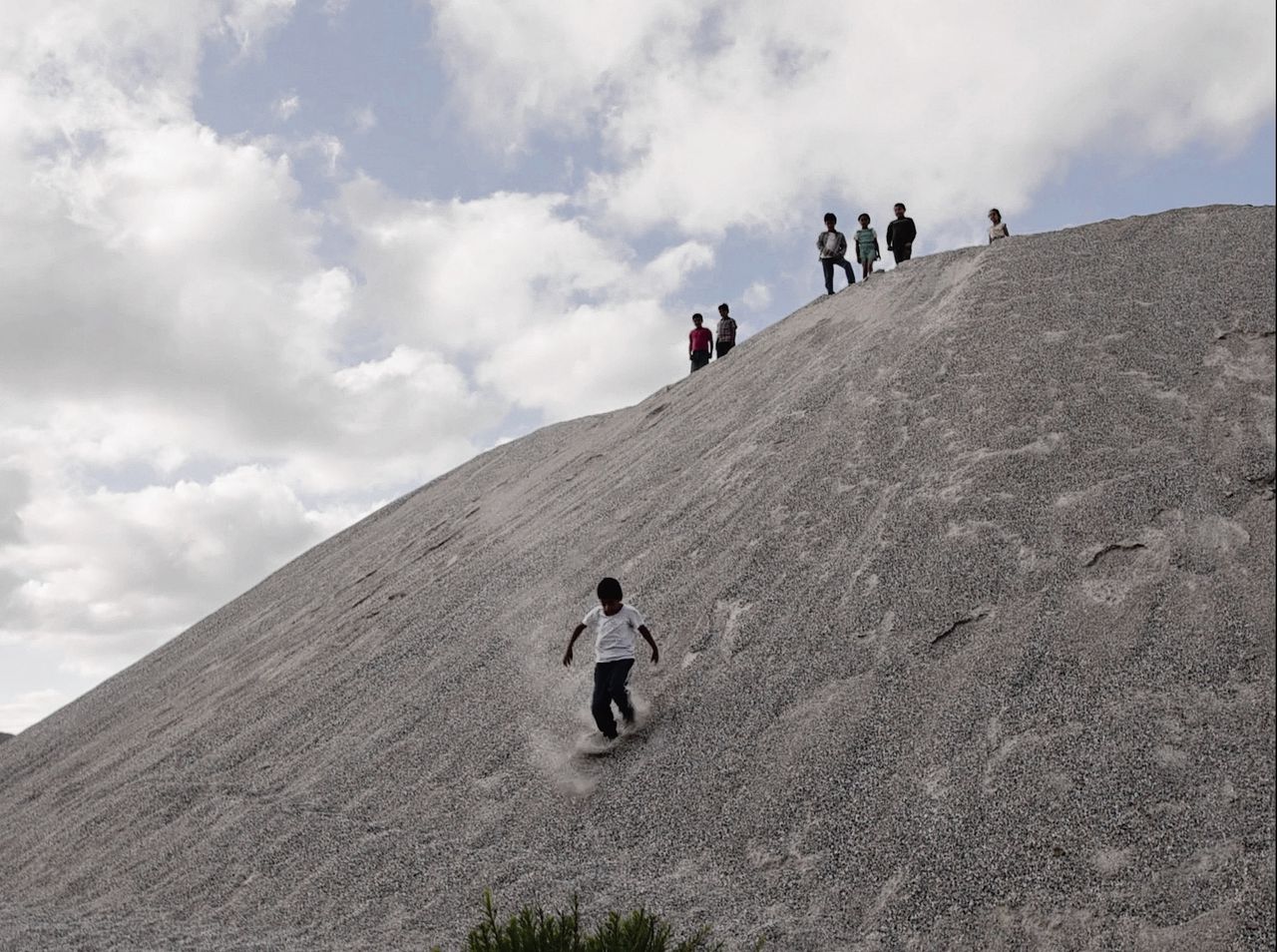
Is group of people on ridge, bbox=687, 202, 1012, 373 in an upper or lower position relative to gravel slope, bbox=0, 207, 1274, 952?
upper

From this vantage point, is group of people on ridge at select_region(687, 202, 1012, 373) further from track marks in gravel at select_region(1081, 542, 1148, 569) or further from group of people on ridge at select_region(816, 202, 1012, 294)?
track marks in gravel at select_region(1081, 542, 1148, 569)

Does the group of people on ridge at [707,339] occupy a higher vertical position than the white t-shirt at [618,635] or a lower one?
higher

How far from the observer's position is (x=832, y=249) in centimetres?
1806

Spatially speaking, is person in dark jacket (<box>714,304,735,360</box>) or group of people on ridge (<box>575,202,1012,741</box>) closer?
group of people on ridge (<box>575,202,1012,741</box>)

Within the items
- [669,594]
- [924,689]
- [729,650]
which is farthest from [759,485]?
[924,689]

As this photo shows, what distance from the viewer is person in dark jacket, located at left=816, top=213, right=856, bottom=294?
17891 millimetres

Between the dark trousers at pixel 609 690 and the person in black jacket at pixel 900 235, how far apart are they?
11458mm

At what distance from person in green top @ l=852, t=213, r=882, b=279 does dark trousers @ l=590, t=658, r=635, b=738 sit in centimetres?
1132

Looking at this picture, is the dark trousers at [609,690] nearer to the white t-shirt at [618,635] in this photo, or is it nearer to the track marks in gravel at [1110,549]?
the white t-shirt at [618,635]

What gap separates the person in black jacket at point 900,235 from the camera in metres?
17.7

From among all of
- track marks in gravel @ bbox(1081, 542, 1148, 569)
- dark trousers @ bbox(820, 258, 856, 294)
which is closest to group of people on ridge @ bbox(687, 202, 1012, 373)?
dark trousers @ bbox(820, 258, 856, 294)

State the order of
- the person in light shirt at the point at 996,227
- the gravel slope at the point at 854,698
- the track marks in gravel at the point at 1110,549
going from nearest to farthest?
the gravel slope at the point at 854,698 < the track marks in gravel at the point at 1110,549 < the person in light shirt at the point at 996,227

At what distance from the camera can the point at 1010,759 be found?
6973mm

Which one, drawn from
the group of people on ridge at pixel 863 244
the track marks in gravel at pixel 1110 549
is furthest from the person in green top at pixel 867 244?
the track marks in gravel at pixel 1110 549
